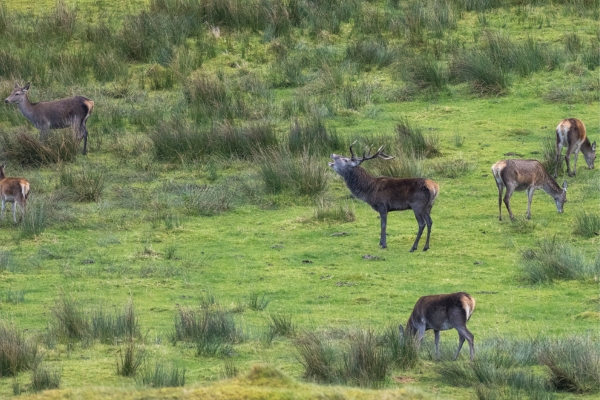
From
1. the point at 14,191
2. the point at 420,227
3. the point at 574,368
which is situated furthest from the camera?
the point at 14,191

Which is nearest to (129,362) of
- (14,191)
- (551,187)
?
(14,191)

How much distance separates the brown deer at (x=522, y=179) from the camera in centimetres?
1349

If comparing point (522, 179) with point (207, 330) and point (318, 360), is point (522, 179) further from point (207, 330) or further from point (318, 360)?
point (318, 360)

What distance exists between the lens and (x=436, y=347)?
28.7ft

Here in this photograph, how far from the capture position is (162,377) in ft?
25.6

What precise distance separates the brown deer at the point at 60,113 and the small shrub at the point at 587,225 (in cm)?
762

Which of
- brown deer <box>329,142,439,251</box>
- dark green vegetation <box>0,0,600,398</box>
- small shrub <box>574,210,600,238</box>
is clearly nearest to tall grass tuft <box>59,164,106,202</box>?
dark green vegetation <box>0,0,600,398</box>

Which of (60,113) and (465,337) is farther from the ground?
(465,337)

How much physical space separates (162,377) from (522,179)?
6.98m

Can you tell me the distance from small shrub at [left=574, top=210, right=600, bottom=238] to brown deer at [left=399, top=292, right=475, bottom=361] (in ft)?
15.5

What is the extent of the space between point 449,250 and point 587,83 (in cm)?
741

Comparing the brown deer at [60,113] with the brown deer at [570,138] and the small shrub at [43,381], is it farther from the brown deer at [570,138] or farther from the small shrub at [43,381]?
the small shrub at [43,381]

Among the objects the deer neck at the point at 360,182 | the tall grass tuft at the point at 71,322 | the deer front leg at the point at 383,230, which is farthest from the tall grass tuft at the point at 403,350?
the deer neck at the point at 360,182

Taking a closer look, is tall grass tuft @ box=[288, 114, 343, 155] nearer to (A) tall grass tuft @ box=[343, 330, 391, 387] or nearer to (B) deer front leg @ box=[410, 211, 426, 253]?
(B) deer front leg @ box=[410, 211, 426, 253]
